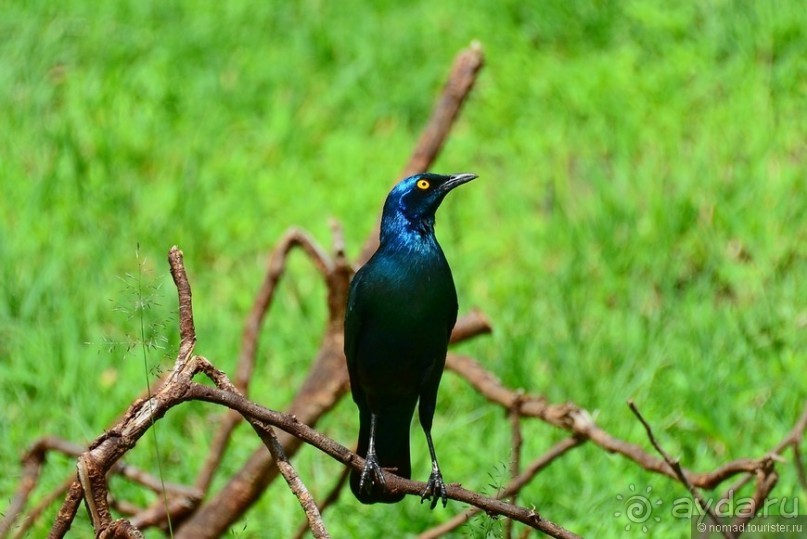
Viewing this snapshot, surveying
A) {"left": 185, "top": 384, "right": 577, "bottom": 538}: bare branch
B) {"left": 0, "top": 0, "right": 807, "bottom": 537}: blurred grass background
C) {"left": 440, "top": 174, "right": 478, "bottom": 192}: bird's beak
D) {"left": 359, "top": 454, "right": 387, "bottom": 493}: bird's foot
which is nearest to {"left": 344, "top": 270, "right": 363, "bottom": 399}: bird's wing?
{"left": 359, "top": 454, "right": 387, "bottom": 493}: bird's foot

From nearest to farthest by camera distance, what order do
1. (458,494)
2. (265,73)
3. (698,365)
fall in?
(458,494) → (698,365) → (265,73)

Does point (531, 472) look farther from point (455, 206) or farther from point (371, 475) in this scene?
point (455, 206)

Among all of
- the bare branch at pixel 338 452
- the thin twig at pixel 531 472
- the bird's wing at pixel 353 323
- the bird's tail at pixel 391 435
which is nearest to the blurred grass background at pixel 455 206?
the thin twig at pixel 531 472

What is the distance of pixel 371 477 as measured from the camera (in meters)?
2.85

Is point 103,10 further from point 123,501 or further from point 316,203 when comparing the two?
point 123,501

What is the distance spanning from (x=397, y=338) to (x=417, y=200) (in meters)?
0.46

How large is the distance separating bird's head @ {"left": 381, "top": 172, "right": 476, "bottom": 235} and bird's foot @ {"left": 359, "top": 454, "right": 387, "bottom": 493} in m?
0.59

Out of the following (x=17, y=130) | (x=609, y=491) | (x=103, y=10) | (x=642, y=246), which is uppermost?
(x=103, y=10)

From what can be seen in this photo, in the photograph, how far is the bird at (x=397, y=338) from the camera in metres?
2.86

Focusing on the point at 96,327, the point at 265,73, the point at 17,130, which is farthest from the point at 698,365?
the point at 17,130

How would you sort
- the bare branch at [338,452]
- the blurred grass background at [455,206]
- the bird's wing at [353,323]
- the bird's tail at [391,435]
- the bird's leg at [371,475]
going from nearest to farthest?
the bare branch at [338,452]
the bird's leg at [371,475]
the bird's wing at [353,323]
the bird's tail at [391,435]
the blurred grass background at [455,206]

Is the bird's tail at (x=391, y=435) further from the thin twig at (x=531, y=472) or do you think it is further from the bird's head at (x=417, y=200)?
the bird's head at (x=417, y=200)

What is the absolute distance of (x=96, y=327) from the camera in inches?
199

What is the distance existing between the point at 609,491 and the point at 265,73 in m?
3.36
